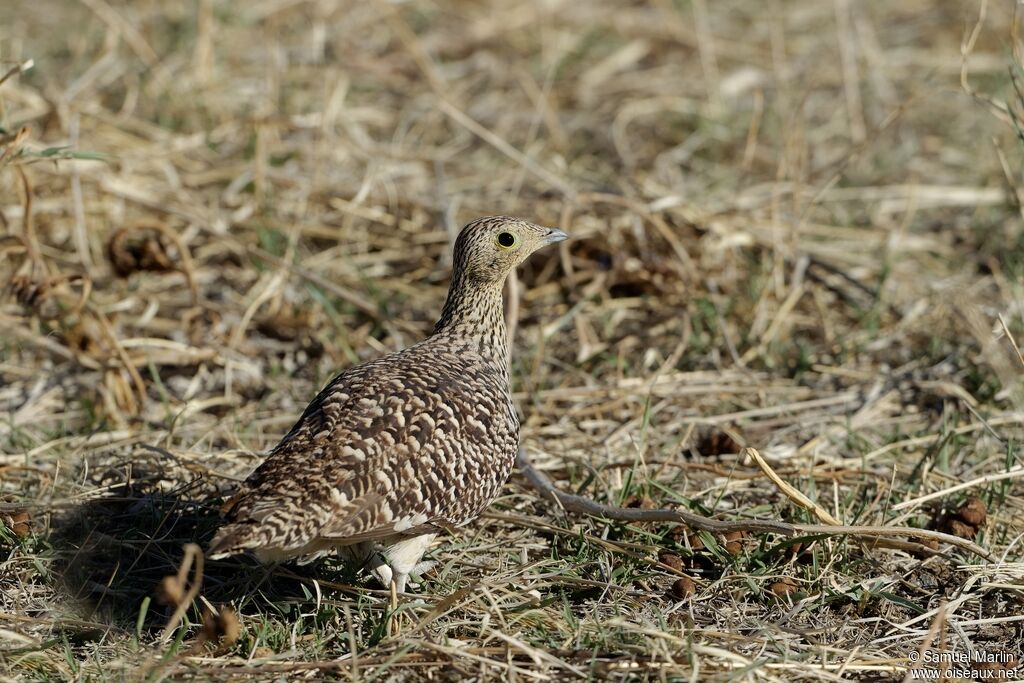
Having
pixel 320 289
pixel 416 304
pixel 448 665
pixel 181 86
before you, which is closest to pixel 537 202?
pixel 416 304

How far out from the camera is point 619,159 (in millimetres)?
8188

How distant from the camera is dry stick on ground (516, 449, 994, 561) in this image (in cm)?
415

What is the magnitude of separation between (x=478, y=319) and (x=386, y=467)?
1115mm

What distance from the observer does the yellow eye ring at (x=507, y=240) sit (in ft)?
15.8

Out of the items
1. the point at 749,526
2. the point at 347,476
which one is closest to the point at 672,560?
the point at 749,526

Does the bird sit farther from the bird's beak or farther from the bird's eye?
the bird's beak

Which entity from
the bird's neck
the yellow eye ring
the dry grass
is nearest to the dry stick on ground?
the dry grass

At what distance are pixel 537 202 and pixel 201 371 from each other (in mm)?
2297

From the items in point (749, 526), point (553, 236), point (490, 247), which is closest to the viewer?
point (749, 526)

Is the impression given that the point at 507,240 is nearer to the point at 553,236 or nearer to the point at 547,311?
the point at 553,236

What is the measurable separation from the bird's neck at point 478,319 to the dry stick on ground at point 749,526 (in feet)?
2.16

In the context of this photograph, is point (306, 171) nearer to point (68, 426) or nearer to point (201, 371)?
point (201, 371)

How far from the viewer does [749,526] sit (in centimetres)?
418

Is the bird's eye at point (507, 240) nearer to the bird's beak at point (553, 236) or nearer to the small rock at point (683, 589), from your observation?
the bird's beak at point (553, 236)
